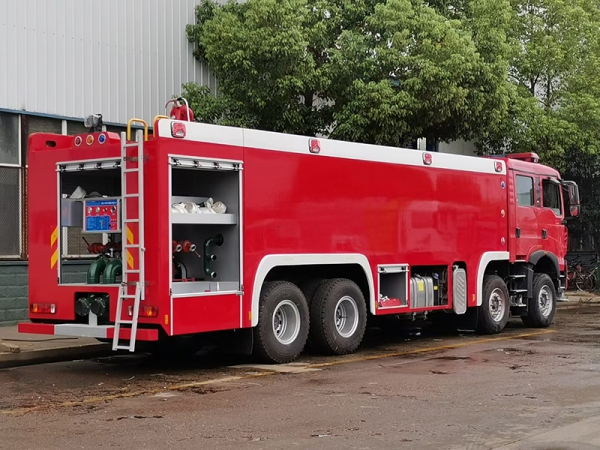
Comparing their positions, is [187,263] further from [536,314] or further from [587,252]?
[587,252]

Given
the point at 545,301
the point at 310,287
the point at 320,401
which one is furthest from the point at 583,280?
the point at 320,401

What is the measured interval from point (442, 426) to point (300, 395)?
2116 millimetres

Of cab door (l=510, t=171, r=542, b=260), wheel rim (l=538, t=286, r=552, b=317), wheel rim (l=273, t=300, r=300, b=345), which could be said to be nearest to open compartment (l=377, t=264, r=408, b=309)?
wheel rim (l=273, t=300, r=300, b=345)

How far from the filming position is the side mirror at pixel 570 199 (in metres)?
19.0

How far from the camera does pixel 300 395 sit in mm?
9984

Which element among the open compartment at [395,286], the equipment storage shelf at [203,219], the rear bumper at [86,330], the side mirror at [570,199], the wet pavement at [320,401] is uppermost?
the side mirror at [570,199]

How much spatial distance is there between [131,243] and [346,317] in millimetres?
3914

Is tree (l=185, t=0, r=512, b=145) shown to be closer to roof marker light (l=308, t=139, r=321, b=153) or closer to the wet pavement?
roof marker light (l=308, t=139, r=321, b=153)

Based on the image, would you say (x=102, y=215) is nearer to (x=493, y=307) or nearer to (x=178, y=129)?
(x=178, y=129)

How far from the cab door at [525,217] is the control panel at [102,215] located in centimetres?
832

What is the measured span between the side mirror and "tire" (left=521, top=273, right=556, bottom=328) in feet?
5.18

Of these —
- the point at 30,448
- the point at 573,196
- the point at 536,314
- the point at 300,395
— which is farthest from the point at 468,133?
the point at 30,448

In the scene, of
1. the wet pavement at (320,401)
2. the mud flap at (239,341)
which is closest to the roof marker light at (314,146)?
the mud flap at (239,341)

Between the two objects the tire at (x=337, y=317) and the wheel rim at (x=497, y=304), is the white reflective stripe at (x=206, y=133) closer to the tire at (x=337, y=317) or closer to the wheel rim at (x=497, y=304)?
the tire at (x=337, y=317)
